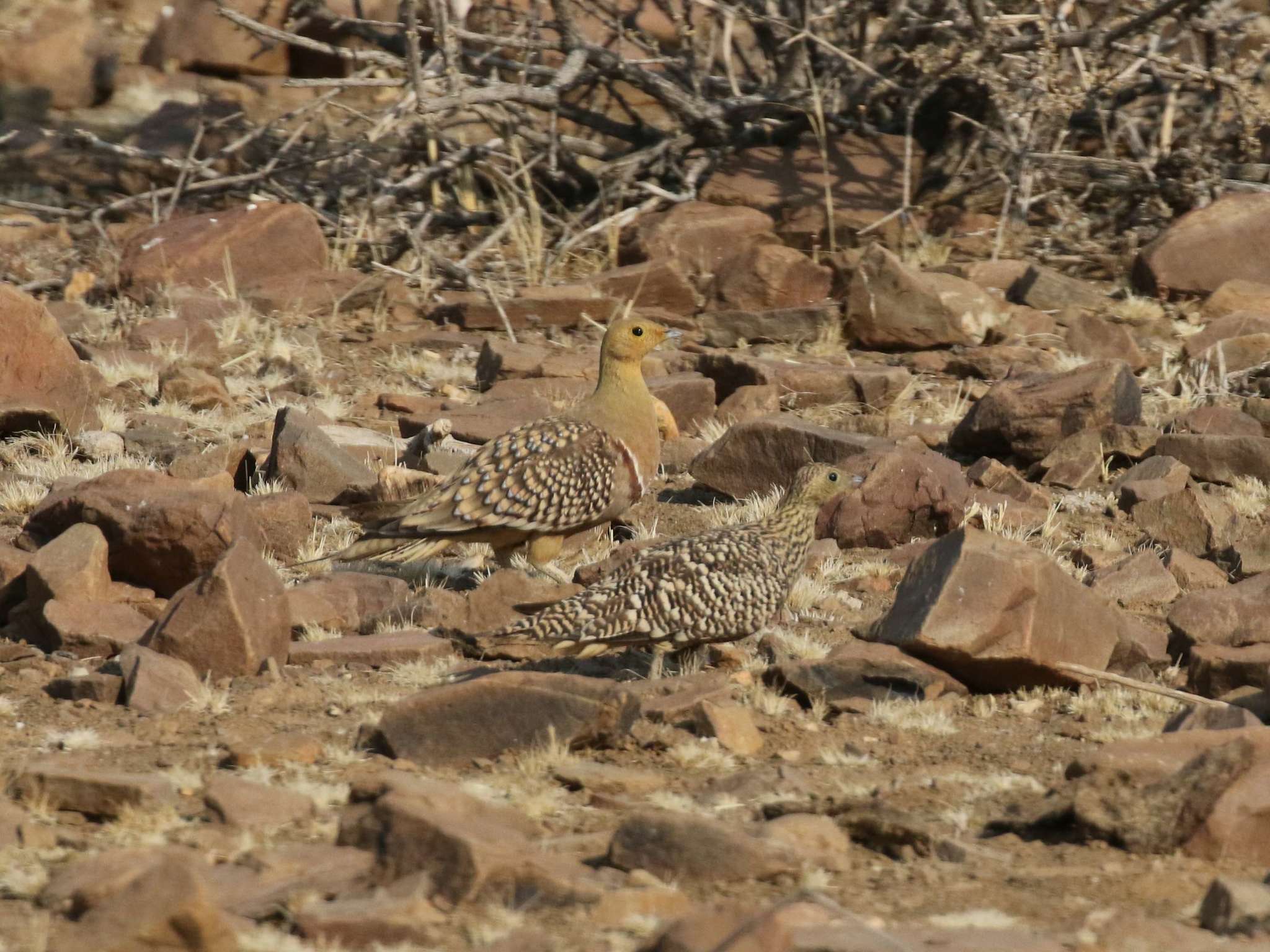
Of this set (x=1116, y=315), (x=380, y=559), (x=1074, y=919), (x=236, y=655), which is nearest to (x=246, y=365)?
(x=380, y=559)

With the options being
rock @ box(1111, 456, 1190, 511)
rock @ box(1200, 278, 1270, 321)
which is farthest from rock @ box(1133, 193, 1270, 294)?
rock @ box(1111, 456, 1190, 511)

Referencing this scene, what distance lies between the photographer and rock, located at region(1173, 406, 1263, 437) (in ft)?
30.6

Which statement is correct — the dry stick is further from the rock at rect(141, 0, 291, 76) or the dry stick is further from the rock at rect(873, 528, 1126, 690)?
the rock at rect(141, 0, 291, 76)

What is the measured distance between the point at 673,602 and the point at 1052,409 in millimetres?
4207

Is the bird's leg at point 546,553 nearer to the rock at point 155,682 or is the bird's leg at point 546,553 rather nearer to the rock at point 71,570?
the rock at point 71,570

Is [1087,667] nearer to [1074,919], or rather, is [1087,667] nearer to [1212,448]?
[1074,919]

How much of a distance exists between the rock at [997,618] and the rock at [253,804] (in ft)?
7.46

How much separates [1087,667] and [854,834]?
1799mm

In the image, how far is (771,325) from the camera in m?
11.6

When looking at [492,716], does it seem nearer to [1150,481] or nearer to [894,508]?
[894,508]

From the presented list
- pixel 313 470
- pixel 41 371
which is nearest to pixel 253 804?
pixel 313 470

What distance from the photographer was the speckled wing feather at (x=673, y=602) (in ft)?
17.8

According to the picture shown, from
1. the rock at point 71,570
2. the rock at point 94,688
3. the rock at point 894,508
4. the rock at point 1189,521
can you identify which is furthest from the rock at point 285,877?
the rock at point 1189,521

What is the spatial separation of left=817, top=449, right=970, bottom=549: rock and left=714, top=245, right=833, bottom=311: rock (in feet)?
13.8
